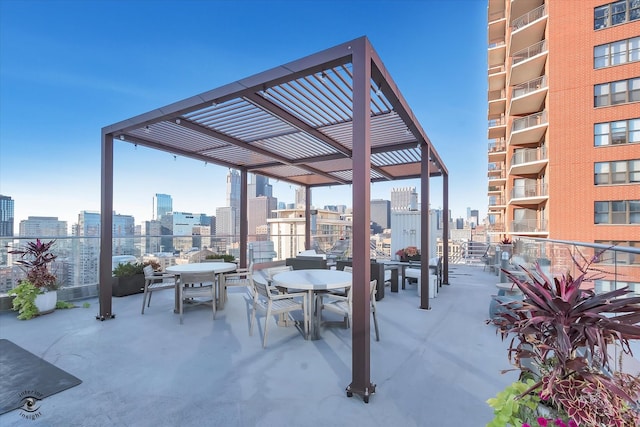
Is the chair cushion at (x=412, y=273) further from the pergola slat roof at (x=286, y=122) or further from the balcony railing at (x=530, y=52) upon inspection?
the balcony railing at (x=530, y=52)

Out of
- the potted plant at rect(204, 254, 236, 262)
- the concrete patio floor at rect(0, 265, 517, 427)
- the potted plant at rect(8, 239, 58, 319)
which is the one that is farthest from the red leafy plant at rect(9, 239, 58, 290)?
the potted plant at rect(204, 254, 236, 262)

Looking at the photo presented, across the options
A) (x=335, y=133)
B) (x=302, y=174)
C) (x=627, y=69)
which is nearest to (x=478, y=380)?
(x=335, y=133)

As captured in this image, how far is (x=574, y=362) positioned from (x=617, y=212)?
16866 mm

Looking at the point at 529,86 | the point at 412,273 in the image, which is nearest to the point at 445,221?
the point at 412,273

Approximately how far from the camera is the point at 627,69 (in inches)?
496

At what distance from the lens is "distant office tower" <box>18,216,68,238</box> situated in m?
4.82

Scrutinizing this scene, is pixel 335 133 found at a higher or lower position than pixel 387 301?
higher

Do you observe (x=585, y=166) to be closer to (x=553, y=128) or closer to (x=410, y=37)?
(x=553, y=128)

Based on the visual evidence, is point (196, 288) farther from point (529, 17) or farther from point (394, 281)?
point (529, 17)

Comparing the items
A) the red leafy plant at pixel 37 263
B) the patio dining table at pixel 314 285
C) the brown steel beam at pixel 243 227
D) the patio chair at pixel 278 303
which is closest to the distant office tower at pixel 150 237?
the red leafy plant at pixel 37 263

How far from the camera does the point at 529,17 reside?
16.0m

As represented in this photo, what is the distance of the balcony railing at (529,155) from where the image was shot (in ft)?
50.3

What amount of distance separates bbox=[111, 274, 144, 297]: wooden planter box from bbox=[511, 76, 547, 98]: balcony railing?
64.4 feet

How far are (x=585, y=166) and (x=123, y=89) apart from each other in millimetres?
19453
